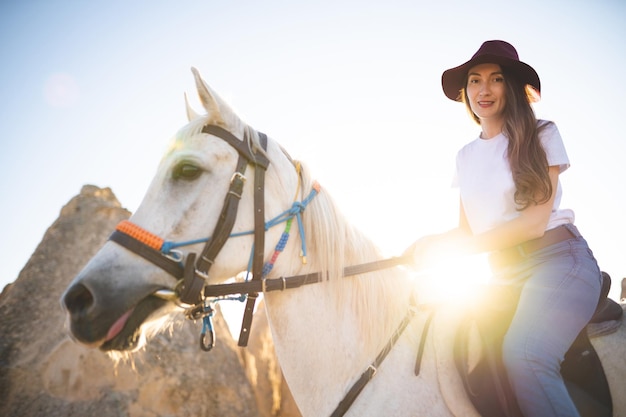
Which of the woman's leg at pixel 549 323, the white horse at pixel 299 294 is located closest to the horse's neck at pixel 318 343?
the white horse at pixel 299 294

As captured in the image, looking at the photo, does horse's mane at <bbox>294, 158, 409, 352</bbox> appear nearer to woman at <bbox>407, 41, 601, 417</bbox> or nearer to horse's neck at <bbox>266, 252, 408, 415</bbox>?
horse's neck at <bbox>266, 252, 408, 415</bbox>

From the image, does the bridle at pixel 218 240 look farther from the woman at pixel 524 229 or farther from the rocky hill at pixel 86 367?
the rocky hill at pixel 86 367

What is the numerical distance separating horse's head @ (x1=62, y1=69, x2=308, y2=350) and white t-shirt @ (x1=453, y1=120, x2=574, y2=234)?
1.30 meters

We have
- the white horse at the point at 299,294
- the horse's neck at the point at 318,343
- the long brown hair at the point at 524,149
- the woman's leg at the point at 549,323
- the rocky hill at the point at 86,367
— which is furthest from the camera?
the rocky hill at the point at 86,367

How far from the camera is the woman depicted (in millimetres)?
1708

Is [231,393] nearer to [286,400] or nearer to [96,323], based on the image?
[286,400]

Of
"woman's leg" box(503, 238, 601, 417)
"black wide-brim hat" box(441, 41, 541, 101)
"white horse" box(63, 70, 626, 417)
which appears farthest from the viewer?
"black wide-brim hat" box(441, 41, 541, 101)

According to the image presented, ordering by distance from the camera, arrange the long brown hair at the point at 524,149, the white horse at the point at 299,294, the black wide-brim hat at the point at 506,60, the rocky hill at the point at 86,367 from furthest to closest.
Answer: the rocky hill at the point at 86,367 → the black wide-brim hat at the point at 506,60 → the long brown hair at the point at 524,149 → the white horse at the point at 299,294

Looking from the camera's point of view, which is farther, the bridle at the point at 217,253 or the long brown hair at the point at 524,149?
the long brown hair at the point at 524,149

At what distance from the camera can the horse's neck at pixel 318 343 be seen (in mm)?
2027

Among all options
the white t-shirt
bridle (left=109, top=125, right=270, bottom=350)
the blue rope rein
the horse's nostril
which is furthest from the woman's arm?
the horse's nostril

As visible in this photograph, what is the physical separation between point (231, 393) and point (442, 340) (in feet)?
20.3

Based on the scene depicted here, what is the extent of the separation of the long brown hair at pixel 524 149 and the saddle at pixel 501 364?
0.61m

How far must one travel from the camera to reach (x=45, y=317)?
259 inches
